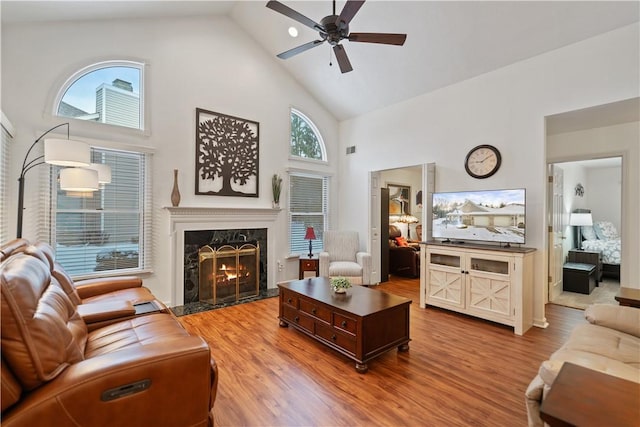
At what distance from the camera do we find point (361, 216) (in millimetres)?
5754

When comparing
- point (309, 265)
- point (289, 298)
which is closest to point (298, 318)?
point (289, 298)

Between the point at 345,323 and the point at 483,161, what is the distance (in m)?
3.00

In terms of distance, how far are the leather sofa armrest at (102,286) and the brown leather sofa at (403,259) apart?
4789mm

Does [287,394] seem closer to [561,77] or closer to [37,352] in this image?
[37,352]

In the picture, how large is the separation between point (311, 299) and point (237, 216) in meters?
2.24

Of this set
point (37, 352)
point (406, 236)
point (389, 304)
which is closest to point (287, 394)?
point (389, 304)

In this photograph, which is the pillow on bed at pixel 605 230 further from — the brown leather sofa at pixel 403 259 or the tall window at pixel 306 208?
the tall window at pixel 306 208

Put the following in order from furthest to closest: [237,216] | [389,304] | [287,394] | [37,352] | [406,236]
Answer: [406,236] → [237,216] → [389,304] → [287,394] → [37,352]

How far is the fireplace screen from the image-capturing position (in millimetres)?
4426

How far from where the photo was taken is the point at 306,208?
5.83 metres

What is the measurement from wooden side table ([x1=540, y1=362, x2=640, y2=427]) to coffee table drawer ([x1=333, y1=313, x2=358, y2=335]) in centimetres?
156

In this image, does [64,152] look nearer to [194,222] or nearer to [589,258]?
[194,222]

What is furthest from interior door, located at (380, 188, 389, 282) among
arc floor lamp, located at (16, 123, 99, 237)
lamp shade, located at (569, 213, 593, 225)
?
arc floor lamp, located at (16, 123, 99, 237)

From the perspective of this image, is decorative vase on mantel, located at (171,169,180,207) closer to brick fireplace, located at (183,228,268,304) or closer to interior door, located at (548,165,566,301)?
brick fireplace, located at (183,228,268,304)
